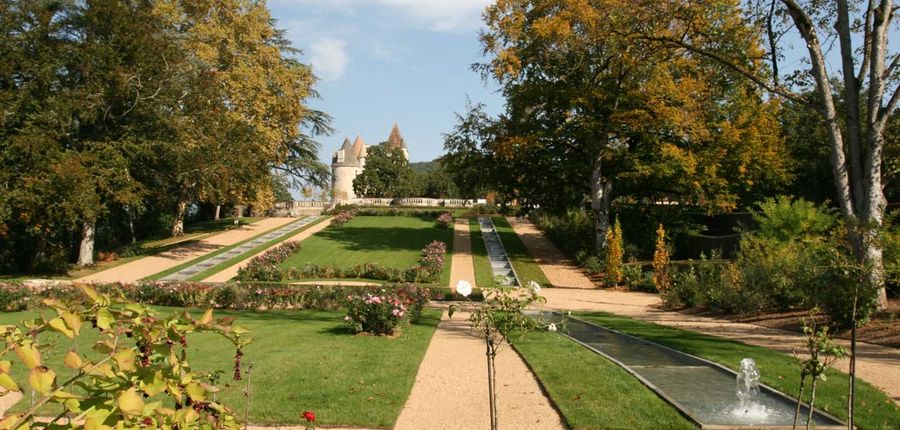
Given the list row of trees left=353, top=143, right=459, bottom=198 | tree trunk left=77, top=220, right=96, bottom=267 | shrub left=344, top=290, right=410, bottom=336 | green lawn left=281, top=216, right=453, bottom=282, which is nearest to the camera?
shrub left=344, top=290, right=410, bottom=336

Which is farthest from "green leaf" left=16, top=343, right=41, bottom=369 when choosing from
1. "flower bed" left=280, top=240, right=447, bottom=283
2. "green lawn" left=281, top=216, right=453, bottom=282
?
"green lawn" left=281, top=216, right=453, bottom=282

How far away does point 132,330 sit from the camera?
234 cm

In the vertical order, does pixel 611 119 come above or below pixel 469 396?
above

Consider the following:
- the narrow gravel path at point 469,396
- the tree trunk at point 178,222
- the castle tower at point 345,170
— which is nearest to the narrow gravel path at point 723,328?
the narrow gravel path at point 469,396

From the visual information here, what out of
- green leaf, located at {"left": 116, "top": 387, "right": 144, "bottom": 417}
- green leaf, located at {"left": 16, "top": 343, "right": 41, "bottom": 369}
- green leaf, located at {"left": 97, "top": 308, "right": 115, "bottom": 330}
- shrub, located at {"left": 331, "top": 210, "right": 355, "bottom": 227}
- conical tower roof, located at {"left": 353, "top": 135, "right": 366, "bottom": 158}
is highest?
conical tower roof, located at {"left": 353, "top": 135, "right": 366, "bottom": 158}

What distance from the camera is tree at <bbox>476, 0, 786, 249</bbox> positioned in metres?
25.0

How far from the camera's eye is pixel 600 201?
27.4m

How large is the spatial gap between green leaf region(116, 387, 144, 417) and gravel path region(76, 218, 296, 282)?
21702 millimetres

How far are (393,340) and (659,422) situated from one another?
610cm

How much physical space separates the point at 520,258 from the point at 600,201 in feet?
16.3

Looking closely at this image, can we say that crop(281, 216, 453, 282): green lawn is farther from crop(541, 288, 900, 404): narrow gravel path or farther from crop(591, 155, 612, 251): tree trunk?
crop(591, 155, 612, 251): tree trunk

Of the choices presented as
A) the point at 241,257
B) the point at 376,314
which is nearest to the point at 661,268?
the point at 376,314

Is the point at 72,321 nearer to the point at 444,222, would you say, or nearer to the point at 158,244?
the point at 158,244

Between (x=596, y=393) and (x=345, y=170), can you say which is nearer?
(x=596, y=393)
